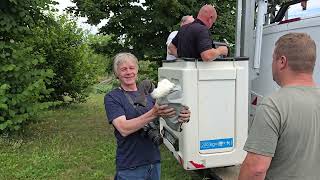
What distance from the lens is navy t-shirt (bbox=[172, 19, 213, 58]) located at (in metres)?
4.89

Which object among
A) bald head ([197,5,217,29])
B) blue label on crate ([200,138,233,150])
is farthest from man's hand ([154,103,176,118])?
bald head ([197,5,217,29])

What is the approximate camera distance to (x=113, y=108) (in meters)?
3.04

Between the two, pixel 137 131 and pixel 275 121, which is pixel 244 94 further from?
pixel 275 121

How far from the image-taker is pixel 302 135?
2.12 m

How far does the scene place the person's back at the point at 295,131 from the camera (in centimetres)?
208

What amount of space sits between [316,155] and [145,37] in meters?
7.13

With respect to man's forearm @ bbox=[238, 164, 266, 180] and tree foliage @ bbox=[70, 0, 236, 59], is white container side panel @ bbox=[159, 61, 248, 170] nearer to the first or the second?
man's forearm @ bbox=[238, 164, 266, 180]

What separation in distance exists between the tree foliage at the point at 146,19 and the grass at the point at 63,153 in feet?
6.66

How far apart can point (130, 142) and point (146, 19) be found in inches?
242

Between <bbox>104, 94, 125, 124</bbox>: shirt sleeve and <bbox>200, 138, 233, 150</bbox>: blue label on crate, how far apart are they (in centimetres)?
181

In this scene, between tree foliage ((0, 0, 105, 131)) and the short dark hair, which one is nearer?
the short dark hair

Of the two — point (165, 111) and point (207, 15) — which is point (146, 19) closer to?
point (207, 15)

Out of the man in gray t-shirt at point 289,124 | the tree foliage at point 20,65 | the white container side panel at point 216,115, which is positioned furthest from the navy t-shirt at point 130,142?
the tree foliage at point 20,65

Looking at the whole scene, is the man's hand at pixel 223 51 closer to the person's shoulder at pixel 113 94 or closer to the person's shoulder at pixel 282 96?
the person's shoulder at pixel 113 94
